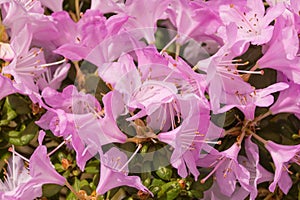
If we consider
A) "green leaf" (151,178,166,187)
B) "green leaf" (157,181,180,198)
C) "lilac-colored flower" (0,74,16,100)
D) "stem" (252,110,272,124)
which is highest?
"lilac-colored flower" (0,74,16,100)

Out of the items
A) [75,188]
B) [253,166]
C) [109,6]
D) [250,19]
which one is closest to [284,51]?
[250,19]

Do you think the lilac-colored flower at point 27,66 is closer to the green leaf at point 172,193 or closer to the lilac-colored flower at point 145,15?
the lilac-colored flower at point 145,15

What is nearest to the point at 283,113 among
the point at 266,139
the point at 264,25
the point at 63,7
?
the point at 266,139

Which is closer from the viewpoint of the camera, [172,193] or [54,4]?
[172,193]

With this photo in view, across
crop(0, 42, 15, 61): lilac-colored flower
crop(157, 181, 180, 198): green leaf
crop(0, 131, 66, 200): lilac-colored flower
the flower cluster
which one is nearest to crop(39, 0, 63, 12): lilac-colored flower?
the flower cluster

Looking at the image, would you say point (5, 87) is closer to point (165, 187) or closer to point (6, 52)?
point (6, 52)

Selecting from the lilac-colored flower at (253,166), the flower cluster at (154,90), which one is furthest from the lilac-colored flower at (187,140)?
the lilac-colored flower at (253,166)

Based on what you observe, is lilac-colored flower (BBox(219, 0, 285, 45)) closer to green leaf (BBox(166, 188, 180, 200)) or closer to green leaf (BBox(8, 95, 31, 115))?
green leaf (BBox(166, 188, 180, 200))
